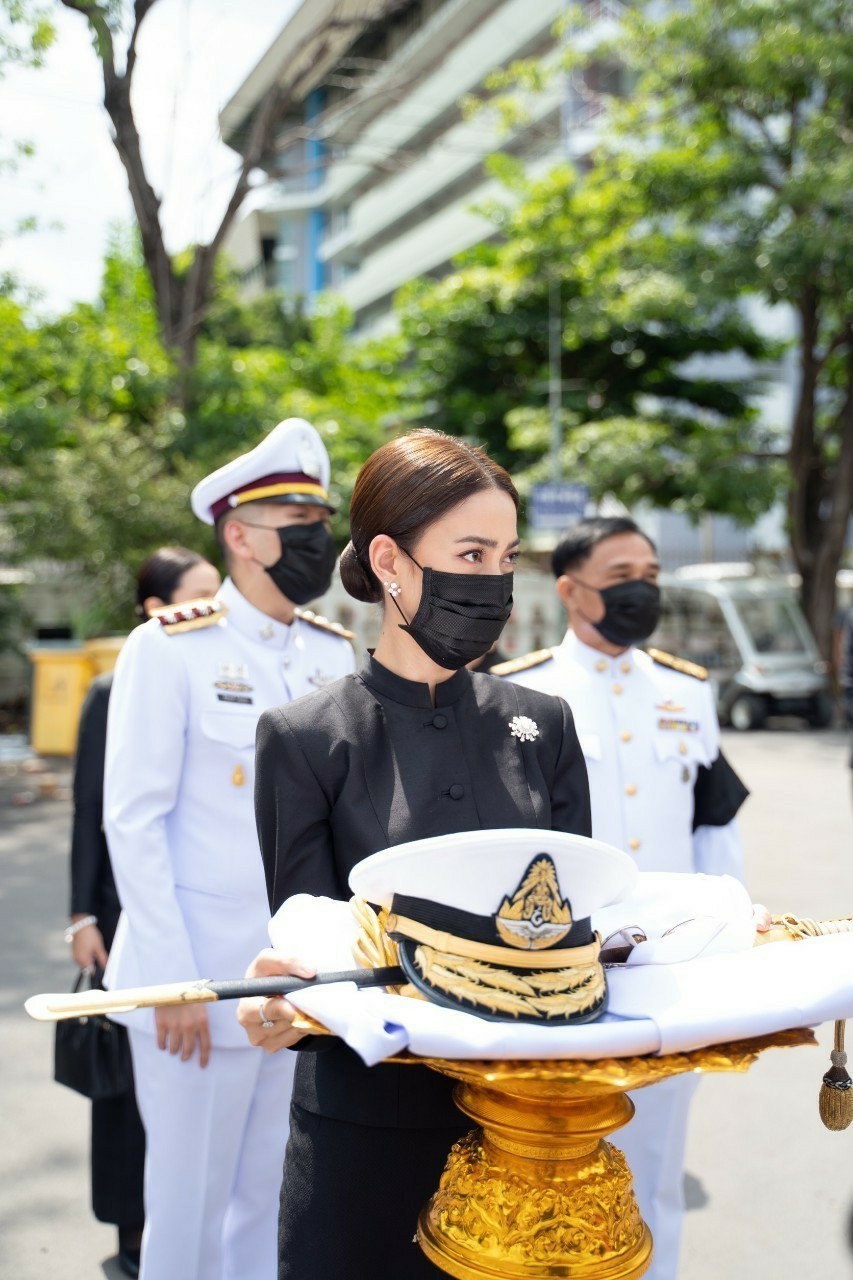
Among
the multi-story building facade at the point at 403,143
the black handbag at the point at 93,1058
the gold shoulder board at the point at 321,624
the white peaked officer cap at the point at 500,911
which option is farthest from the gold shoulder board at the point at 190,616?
the multi-story building facade at the point at 403,143

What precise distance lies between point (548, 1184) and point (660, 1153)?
183 centimetres

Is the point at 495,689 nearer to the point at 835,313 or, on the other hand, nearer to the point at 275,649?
the point at 275,649

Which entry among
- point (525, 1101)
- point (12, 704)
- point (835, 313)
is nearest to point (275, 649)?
point (525, 1101)

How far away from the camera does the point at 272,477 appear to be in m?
3.02

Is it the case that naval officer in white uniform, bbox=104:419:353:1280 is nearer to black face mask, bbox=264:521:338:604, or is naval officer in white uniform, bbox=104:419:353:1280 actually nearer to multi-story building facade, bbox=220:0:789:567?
black face mask, bbox=264:521:338:604

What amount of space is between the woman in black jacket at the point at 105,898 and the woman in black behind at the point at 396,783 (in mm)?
1750

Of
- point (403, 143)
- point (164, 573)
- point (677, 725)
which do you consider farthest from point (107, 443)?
point (403, 143)

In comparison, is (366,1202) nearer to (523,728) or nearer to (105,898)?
(523,728)

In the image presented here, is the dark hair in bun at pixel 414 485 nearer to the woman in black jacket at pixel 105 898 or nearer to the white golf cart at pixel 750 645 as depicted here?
the woman in black jacket at pixel 105 898

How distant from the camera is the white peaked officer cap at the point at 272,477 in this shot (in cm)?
298

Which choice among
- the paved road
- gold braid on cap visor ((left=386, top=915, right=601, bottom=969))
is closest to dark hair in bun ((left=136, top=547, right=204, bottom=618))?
the paved road

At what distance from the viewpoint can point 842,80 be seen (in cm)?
1557

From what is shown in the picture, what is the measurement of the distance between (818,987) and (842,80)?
16.8 metres

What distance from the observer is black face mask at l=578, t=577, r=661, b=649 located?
328 cm
